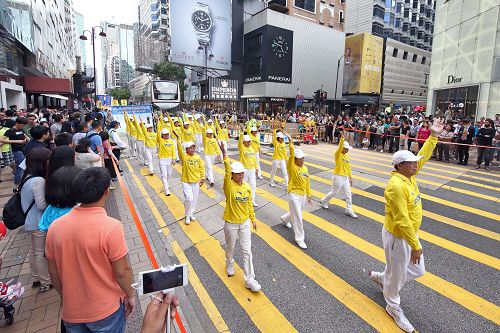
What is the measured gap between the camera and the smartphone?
6.15 feet

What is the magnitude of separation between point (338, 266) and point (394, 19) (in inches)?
2859

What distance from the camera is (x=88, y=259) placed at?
215cm

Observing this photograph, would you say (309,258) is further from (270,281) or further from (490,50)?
(490,50)

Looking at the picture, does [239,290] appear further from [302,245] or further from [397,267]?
[397,267]

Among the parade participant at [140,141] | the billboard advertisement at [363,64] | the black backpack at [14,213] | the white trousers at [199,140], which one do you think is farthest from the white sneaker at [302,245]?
the billboard advertisement at [363,64]

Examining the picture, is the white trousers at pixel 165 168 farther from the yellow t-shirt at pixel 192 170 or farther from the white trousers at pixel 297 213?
the white trousers at pixel 297 213

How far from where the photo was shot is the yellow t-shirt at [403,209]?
3.50 meters

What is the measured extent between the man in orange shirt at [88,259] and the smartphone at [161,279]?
45cm

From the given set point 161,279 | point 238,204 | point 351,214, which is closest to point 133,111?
point 351,214

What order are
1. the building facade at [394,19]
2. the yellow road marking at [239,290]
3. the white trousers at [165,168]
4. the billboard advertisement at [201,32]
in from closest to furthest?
the yellow road marking at [239,290], the white trousers at [165,168], the billboard advertisement at [201,32], the building facade at [394,19]

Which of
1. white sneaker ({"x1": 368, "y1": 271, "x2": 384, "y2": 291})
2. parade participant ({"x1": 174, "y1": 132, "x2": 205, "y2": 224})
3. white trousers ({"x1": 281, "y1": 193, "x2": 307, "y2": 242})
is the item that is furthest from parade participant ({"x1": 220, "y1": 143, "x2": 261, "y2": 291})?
Result: parade participant ({"x1": 174, "y1": 132, "x2": 205, "y2": 224})

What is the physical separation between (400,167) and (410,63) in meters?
65.2

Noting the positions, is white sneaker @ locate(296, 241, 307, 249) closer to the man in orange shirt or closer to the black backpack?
the man in orange shirt

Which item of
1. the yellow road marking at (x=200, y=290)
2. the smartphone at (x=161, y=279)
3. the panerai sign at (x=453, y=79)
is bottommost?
the yellow road marking at (x=200, y=290)
